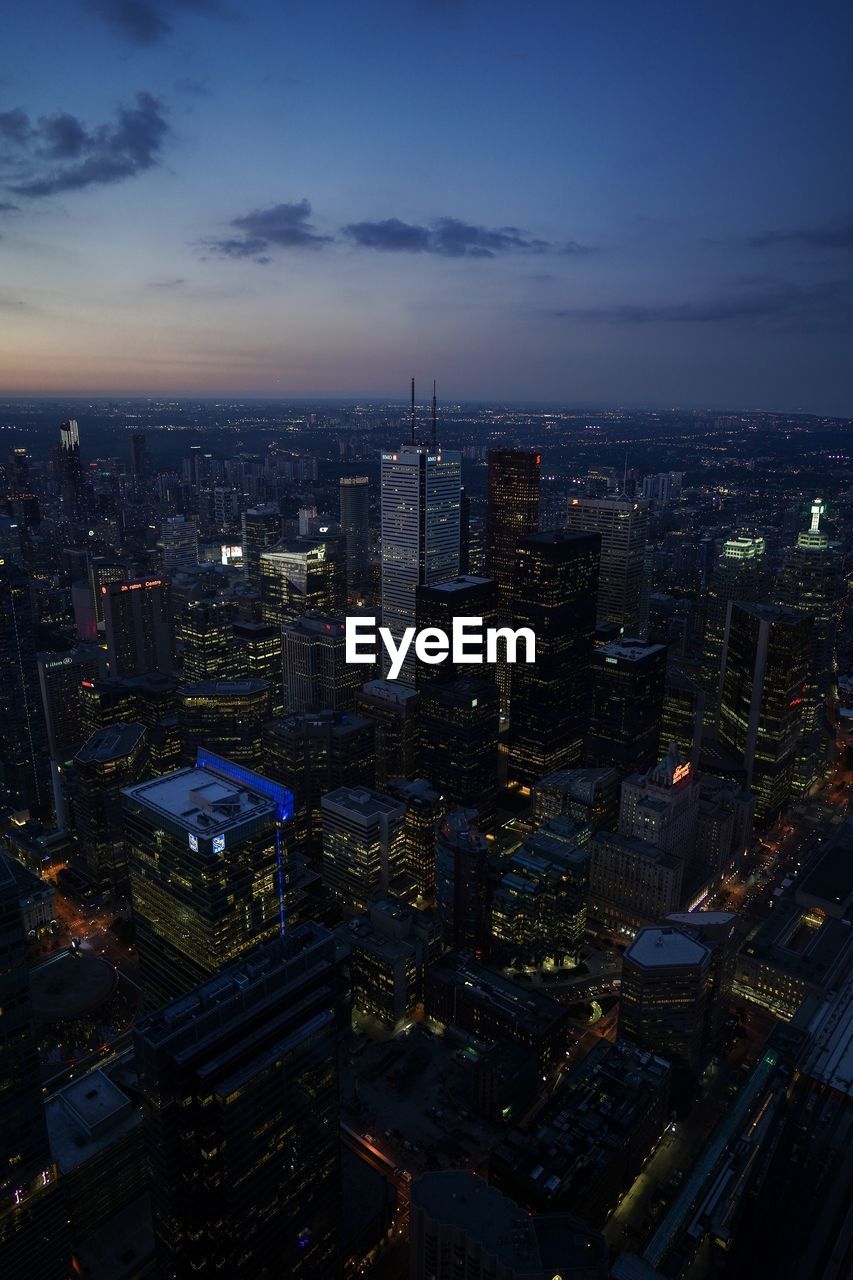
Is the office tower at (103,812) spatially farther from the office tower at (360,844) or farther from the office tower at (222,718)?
the office tower at (360,844)

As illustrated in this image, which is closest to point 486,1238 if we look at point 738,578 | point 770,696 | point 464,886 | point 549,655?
point 464,886

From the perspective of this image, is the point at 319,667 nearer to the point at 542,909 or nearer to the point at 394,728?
the point at 394,728

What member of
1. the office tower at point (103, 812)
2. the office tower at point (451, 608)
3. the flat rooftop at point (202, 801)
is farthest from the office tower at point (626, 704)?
the flat rooftop at point (202, 801)

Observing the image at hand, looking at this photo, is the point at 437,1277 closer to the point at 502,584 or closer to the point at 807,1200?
the point at 807,1200

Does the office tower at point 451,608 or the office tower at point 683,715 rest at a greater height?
the office tower at point 451,608

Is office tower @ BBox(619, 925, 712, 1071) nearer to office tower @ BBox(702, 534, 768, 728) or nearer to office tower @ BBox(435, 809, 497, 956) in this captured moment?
office tower @ BBox(435, 809, 497, 956)

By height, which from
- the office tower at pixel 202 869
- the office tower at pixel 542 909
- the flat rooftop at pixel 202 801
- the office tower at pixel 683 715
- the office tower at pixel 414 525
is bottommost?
the office tower at pixel 542 909
